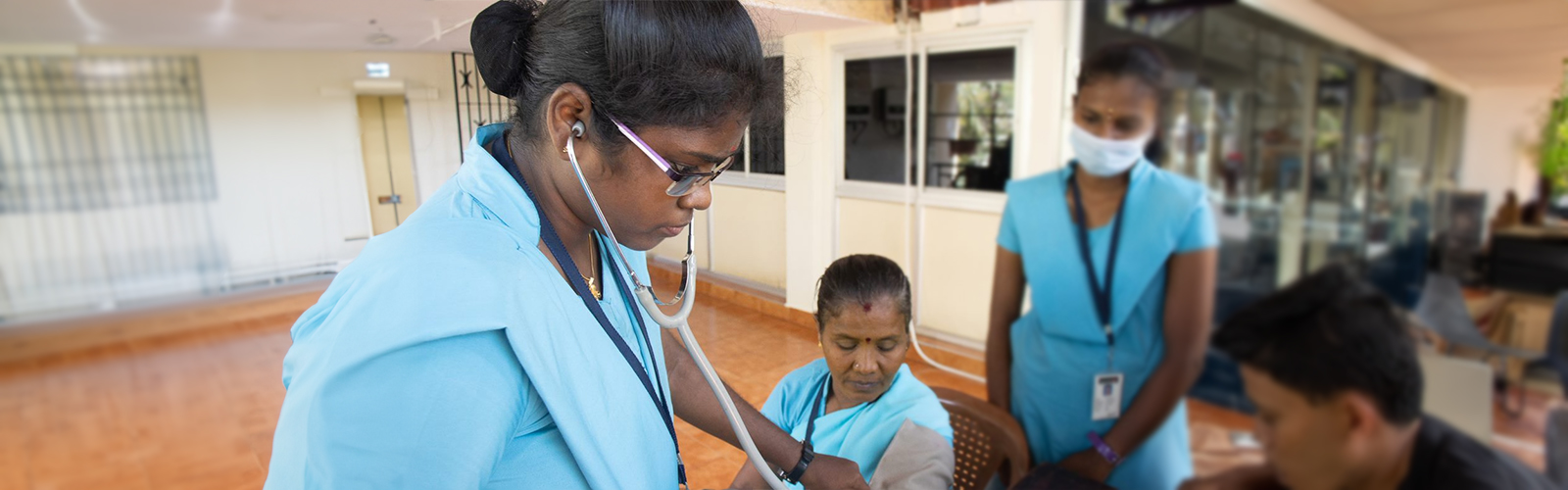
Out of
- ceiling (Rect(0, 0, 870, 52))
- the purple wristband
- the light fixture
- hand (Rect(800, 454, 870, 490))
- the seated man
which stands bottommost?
hand (Rect(800, 454, 870, 490))

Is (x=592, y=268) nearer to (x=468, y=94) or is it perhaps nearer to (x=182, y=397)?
(x=468, y=94)

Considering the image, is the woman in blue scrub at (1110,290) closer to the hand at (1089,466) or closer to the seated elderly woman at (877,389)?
the hand at (1089,466)

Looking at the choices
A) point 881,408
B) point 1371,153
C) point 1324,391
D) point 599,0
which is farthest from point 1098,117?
point 599,0

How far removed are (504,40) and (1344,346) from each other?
91 cm

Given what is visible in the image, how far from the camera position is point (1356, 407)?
2.29 feet

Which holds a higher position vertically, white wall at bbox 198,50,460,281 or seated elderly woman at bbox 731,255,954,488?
white wall at bbox 198,50,460,281

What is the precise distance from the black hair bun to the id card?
0.86 metres

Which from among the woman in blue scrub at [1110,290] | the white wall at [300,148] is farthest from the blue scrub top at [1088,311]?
the white wall at [300,148]

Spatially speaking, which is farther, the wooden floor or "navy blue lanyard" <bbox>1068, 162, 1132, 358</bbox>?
the wooden floor

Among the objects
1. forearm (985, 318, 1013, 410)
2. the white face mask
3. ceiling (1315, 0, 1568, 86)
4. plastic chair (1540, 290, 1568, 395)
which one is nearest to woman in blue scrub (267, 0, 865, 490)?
the white face mask

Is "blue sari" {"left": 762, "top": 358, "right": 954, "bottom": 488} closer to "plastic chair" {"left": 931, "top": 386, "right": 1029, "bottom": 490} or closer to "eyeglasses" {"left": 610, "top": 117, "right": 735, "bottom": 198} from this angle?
"plastic chair" {"left": 931, "top": 386, "right": 1029, "bottom": 490}

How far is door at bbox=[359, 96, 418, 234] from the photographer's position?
1.21 m

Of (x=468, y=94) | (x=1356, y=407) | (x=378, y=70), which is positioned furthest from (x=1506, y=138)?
(x=378, y=70)

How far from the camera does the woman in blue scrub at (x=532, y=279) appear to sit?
0.65 metres
